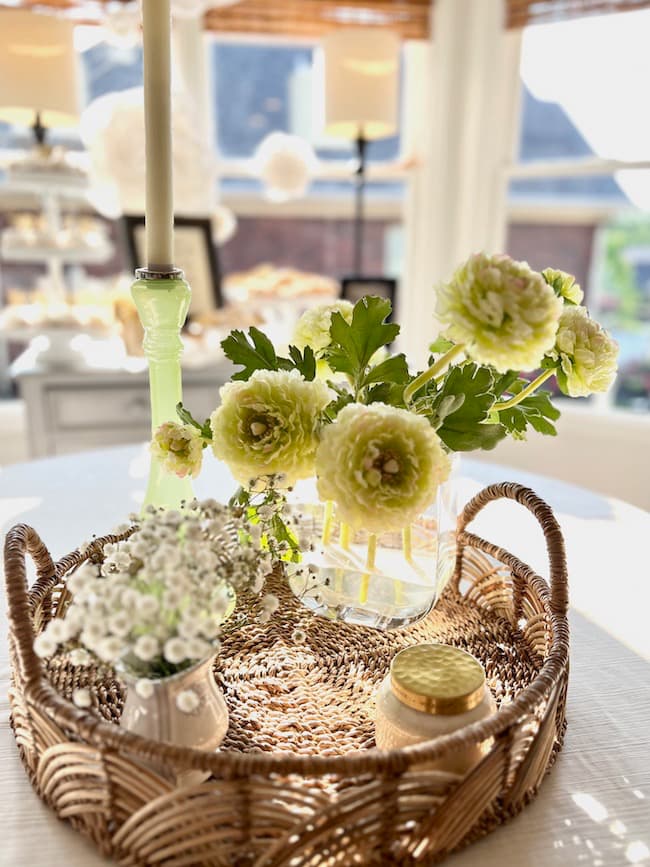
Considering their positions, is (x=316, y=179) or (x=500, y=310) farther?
(x=316, y=179)

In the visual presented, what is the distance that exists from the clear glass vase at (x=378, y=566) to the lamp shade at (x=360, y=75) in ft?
5.47

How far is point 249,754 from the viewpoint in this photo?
565 millimetres

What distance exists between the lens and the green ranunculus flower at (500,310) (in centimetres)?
48

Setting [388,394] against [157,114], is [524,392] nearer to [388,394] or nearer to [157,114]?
[388,394]

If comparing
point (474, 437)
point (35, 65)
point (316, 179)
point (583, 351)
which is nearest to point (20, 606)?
point (474, 437)

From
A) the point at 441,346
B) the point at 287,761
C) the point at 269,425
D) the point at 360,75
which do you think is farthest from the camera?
the point at 360,75

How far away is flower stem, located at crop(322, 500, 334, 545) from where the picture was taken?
666 mm

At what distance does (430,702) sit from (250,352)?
338 millimetres

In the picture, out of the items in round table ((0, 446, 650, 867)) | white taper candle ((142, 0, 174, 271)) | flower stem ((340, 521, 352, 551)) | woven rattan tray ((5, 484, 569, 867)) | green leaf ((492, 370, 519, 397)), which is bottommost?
round table ((0, 446, 650, 867))

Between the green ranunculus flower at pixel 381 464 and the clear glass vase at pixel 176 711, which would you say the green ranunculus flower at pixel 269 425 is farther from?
the clear glass vase at pixel 176 711

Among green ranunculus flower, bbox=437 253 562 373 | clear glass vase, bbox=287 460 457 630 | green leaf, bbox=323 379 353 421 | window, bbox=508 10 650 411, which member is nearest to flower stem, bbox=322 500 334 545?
clear glass vase, bbox=287 460 457 630

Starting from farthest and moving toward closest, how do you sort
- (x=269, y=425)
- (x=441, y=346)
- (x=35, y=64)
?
(x=35, y=64) → (x=441, y=346) → (x=269, y=425)

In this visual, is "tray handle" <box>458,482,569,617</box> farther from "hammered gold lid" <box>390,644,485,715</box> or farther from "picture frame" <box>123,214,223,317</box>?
"picture frame" <box>123,214,223,317</box>

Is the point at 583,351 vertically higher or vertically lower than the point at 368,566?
higher
